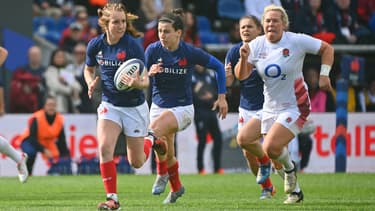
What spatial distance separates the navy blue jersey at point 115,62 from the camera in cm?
1201

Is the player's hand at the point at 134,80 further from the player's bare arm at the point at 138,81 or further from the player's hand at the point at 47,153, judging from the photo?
the player's hand at the point at 47,153

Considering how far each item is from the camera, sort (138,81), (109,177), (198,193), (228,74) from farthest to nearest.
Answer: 1. (198,193)
2. (228,74)
3. (109,177)
4. (138,81)

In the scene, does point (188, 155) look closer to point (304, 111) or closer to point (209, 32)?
point (209, 32)

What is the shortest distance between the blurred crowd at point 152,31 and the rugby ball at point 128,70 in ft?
25.3

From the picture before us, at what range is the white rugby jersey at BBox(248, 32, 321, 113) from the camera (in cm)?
1238

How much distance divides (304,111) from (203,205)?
60.2 inches

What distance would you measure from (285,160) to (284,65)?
3.47 feet

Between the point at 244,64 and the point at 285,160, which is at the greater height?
the point at 244,64

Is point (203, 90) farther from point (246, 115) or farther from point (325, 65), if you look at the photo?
point (325, 65)

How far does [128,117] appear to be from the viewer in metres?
12.0

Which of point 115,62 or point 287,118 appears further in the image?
point 287,118

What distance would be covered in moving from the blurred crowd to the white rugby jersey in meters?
6.49

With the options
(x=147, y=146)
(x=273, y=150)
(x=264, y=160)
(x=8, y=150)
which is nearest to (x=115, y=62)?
(x=147, y=146)

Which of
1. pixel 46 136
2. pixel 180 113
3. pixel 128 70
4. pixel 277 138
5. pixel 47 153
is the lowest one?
pixel 47 153
